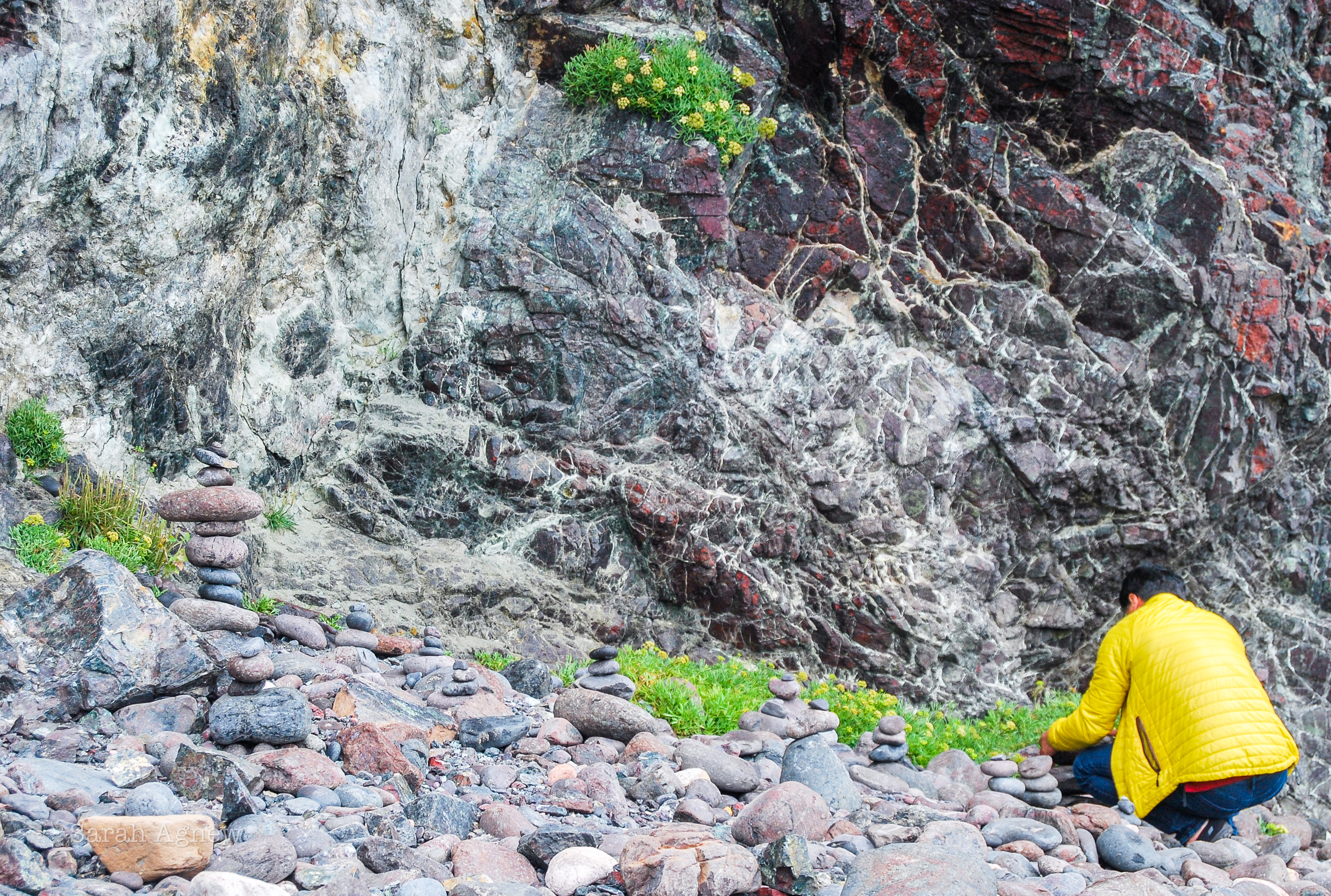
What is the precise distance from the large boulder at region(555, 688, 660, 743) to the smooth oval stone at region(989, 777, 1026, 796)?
2.42 m

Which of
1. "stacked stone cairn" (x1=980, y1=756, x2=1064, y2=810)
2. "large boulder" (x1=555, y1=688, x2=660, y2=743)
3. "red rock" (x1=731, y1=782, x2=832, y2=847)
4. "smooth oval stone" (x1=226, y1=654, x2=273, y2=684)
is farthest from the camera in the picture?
"stacked stone cairn" (x1=980, y1=756, x2=1064, y2=810)

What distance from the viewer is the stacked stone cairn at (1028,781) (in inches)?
265

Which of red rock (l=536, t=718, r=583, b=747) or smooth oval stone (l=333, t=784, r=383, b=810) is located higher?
smooth oval stone (l=333, t=784, r=383, b=810)

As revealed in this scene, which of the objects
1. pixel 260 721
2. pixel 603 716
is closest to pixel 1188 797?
pixel 603 716

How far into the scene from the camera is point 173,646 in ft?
17.4

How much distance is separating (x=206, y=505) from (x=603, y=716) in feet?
9.86

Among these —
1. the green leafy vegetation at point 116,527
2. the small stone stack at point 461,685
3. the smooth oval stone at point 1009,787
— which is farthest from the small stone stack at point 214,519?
the smooth oval stone at point 1009,787

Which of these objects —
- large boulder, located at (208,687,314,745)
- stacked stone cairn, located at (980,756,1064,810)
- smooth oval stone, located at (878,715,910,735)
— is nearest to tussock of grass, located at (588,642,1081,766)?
smooth oval stone, located at (878,715,910,735)

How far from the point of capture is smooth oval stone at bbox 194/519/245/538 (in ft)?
22.5

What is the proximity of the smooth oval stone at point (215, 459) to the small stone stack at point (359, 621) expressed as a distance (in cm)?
146

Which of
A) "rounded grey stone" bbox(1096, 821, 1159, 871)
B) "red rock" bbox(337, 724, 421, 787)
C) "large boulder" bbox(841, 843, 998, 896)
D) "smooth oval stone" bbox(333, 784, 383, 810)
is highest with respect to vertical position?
"large boulder" bbox(841, 843, 998, 896)

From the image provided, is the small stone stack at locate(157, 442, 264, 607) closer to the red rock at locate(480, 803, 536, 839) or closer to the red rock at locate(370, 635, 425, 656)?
the red rock at locate(370, 635, 425, 656)

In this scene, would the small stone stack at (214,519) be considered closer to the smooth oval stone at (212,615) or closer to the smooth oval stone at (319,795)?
the smooth oval stone at (212,615)

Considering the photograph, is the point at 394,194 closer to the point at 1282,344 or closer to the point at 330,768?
the point at 330,768
